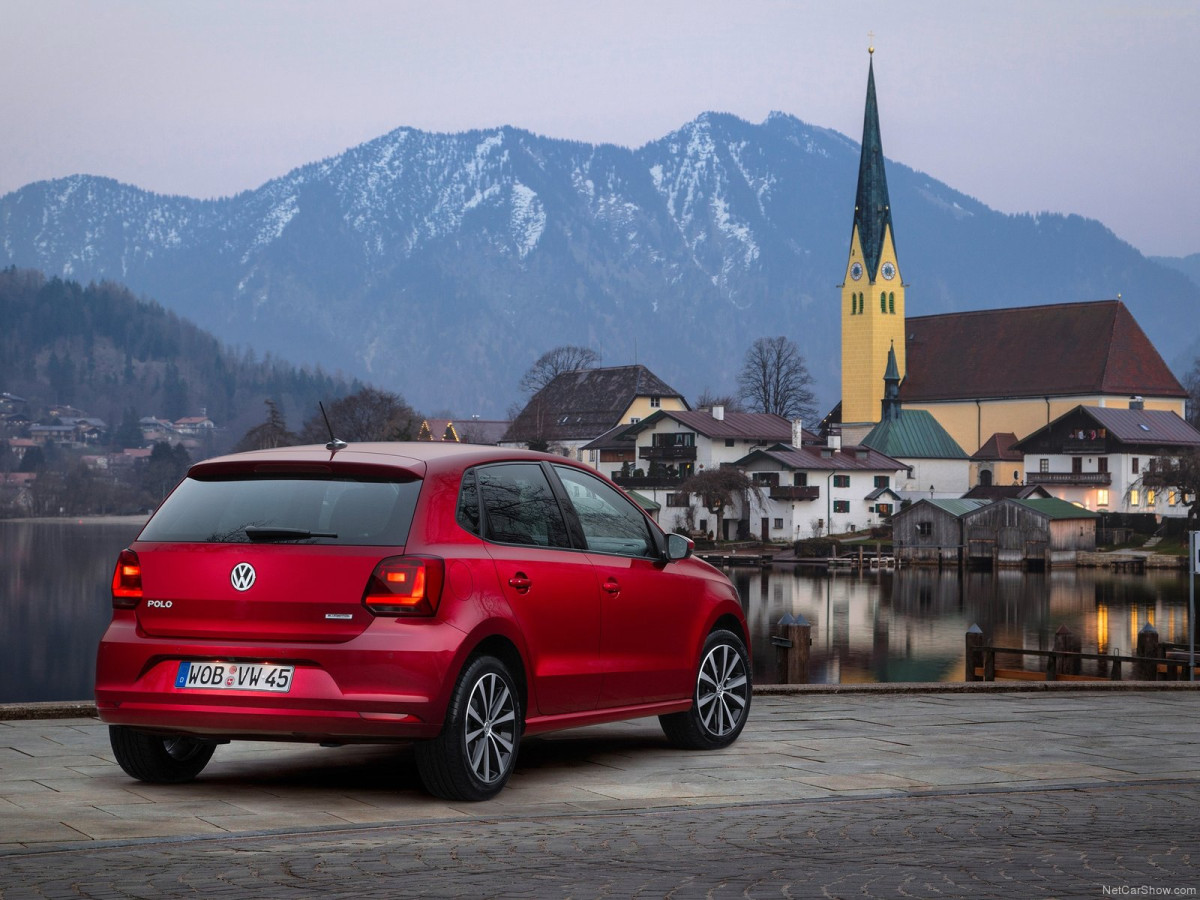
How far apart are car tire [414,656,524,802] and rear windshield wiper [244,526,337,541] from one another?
3.13 feet

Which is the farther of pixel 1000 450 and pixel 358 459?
pixel 1000 450

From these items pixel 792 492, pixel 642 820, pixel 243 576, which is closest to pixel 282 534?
pixel 243 576

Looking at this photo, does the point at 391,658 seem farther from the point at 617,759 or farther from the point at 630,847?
the point at 617,759

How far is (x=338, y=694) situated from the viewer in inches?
304

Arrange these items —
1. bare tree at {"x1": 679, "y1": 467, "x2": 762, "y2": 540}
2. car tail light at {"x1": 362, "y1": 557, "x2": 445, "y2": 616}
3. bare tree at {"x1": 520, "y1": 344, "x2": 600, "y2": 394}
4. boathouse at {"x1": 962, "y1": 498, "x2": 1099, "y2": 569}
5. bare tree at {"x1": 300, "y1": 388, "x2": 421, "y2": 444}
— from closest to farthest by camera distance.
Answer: car tail light at {"x1": 362, "y1": 557, "x2": 445, "y2": 616}
boathouse at {"x1": 962, "y1": 498, "x2": 1099, "y2": 569}
bare tree at {"x1": 679, "y1": 467, "x2": 762, "y2": 540}
bare tree at {"x1": 300, "y1": 388, "x2": 421, "y2": 444}
bare tree at {"x1": 520, "y1": 344, "x2": 600, "y2": 394}

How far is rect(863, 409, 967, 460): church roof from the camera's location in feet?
429

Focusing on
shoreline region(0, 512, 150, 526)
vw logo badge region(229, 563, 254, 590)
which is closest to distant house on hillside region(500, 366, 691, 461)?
shoreline region(0, 512, 150, 526)

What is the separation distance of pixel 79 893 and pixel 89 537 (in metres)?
144

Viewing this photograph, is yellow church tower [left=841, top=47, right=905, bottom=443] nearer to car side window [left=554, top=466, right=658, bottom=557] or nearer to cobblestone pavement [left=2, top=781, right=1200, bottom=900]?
car side window [left=554, top=466, right=658, bottom=557]

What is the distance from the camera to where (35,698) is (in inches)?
1864

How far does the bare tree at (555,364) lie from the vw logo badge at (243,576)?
154m

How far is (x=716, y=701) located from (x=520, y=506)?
88.7 inches

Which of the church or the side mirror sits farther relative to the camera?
the church

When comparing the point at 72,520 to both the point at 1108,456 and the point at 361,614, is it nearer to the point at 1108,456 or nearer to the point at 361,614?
the point at 1108,456
